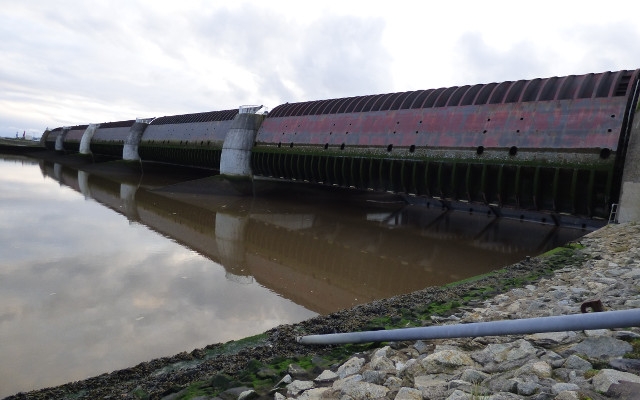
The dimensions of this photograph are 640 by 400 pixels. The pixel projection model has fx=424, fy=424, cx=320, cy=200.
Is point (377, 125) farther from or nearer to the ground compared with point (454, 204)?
farther from the ground

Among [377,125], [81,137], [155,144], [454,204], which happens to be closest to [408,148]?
[377,125]

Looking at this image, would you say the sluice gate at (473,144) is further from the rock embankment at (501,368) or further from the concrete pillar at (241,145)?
the rock embankment at (501,368)

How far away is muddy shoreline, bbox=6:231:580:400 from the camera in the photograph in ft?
16.0

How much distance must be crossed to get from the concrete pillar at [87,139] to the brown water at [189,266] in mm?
41163

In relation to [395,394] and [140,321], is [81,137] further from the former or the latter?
[395,394]

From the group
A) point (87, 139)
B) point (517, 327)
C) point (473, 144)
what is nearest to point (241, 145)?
point (473, 144)

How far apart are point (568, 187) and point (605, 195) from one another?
134cm

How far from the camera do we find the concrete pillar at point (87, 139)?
6409 centimetres

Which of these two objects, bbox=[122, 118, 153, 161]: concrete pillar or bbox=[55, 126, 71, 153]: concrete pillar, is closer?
bbox=[122, 118, 153, 161]: concrete pillar

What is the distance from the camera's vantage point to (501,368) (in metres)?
3.53

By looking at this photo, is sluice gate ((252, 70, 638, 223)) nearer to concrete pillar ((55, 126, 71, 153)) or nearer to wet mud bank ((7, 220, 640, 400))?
wet mud bank ((7, 220, 640, 400))

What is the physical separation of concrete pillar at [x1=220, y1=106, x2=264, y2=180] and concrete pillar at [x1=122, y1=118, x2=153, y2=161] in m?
23.5

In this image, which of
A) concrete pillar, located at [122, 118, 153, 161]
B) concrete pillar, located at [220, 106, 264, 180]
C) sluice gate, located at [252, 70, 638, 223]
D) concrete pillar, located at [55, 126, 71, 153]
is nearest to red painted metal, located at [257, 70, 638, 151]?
sluice gate, located at [252, 70, 638, 223]

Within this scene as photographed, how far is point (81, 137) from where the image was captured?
67.6 metres
